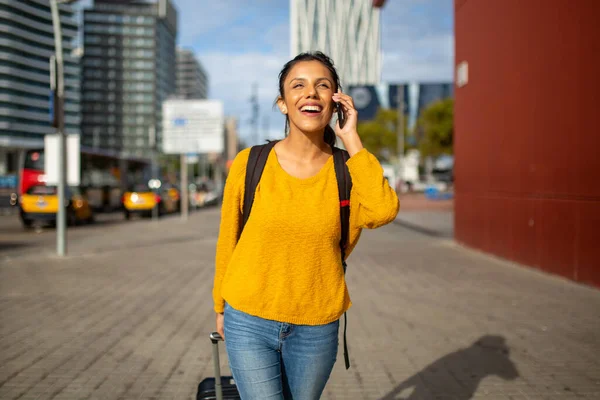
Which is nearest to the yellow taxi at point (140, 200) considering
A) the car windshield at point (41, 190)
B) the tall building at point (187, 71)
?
the car windshield at point (41, 190)

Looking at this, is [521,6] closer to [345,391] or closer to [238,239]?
[345,391]

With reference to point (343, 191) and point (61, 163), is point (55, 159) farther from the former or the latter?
point (343, 191)

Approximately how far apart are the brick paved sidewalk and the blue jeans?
2.02 meters

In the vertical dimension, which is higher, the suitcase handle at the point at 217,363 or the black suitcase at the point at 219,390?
the suitcase handle at the point at 217,363

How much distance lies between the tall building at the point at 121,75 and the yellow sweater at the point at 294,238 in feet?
450

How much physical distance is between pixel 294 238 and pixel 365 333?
394cm

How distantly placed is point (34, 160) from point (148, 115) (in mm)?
116435

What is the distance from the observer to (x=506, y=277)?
9219 millimetres

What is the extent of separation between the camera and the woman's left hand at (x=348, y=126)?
2342 millimetres

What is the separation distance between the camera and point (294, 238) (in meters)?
2.15

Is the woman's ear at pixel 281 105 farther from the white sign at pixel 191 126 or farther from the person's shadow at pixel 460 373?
the white sign at pixel 191 126

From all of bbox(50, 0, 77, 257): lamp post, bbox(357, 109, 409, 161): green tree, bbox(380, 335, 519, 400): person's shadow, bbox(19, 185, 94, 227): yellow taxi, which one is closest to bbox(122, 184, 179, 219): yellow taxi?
bbox(19, 185, 94, 227): yellow taxi

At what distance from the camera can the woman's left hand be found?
2.34m

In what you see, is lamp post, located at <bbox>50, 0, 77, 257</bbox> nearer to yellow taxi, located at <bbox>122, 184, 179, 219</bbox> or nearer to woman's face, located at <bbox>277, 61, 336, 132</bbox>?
woman's face, located at <bbox>277, 61, 336, 132</bbox>
